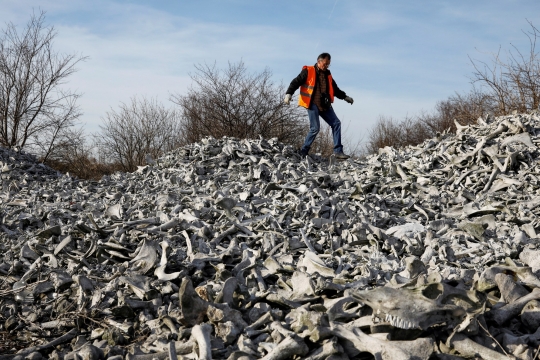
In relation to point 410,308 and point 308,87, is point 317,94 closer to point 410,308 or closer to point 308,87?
point 308,87

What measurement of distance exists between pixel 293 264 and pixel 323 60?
5.11 metres

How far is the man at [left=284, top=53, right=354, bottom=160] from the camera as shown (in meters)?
7.81

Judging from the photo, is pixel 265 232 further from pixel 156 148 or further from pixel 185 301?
pixel 156 148

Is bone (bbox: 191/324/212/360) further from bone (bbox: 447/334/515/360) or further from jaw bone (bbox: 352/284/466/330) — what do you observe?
bone (bbox: 447/334/515/360)

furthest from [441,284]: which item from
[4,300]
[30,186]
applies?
[30,186]

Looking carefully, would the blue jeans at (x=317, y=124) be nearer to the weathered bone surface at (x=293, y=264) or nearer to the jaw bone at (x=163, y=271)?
the weathered bone surface at (x=293, y=264)

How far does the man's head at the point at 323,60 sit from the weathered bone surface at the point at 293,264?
Answer: 2.18 metres

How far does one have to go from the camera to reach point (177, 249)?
381 cm

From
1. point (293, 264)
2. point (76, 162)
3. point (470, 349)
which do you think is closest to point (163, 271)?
point (293, 264)

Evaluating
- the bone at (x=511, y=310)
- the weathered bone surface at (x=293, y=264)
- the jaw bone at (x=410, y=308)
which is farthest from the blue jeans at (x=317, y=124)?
the jaw bone at (x=410, y=308)

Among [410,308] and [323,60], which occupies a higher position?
[323,60]

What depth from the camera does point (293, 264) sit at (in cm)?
345

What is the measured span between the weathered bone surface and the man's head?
7.15 ft

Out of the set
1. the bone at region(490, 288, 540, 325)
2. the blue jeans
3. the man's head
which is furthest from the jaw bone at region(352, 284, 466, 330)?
the man's head
